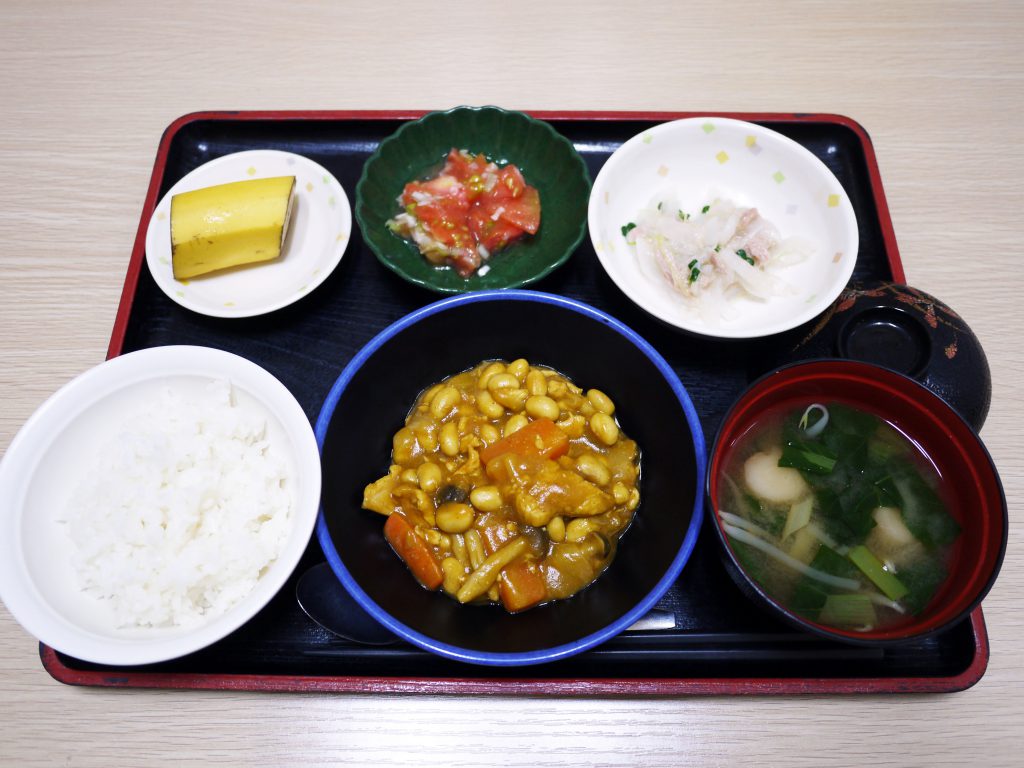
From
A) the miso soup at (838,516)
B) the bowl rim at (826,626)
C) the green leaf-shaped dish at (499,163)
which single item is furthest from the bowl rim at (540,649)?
the green leaf-shaped dish at (499,163)

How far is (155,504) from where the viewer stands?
80.2 inches

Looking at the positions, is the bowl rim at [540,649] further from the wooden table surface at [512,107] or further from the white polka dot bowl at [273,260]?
the white polka dot bowl at [273,260]

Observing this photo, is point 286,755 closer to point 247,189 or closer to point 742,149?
point 247,189

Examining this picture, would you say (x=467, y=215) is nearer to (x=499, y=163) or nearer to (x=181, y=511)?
(x=499, y=163)

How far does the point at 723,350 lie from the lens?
2.54 m

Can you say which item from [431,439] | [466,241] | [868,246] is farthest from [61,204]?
[868,246]

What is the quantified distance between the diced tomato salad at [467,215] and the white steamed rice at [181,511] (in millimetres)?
Answer: 1024

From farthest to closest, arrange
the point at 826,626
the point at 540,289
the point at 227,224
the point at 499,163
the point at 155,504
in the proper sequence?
the point at 499,163
the point at 540,289
the point at 227,224
the point at 155,504
the point at 826,626

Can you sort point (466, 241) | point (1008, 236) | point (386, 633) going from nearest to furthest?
point (386, 633), point (466, 241), point (1008, 236)

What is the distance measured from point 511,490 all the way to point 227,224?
1.59m

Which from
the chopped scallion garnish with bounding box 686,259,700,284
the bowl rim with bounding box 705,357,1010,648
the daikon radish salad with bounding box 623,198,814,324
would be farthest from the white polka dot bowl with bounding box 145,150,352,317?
the bowl rim with bounding box 705,357,1010,648

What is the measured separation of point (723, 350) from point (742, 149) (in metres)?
0.98

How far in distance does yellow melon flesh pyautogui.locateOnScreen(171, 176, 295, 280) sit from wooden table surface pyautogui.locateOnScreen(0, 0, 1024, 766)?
0.51 meters

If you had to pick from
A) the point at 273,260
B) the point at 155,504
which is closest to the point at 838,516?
the point at 155,504
